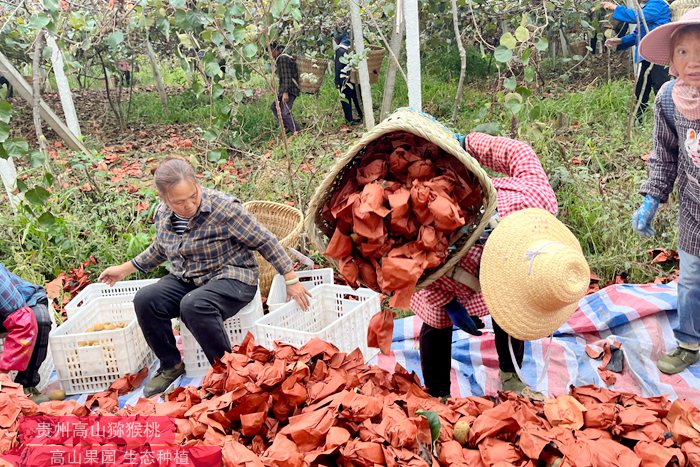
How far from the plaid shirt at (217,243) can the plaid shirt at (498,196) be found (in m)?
0.95

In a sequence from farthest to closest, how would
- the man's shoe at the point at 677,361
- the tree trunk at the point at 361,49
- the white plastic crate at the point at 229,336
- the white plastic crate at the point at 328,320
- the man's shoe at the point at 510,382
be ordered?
the tree trunk at the point at 361,49, the white plastic crate at the point at 229,336, the white plastic crate at the point at 328,320, the man's shoe at the point at 677,361, the man's shoe at the point at 510,382

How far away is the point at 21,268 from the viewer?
358cm

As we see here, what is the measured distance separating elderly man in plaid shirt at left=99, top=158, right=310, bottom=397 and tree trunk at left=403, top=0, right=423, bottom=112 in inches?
41.6

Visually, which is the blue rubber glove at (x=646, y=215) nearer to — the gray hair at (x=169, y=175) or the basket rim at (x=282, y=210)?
the basket rim at (x=282, y=210)

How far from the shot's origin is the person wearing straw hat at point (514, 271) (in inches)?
58.3

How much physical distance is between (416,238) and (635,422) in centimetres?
69

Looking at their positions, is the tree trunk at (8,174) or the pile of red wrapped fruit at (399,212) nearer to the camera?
the pile of red wrapped fruit at (399,212)

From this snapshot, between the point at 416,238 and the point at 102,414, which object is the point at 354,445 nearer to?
the point at 416,238

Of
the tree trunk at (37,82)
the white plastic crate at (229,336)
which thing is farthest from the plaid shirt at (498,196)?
the tree trunk at (37,82)

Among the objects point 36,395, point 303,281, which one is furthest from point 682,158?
point 36,395

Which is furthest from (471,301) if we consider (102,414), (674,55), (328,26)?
(328,26)

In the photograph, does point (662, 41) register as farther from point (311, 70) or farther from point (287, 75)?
point (287, 75)

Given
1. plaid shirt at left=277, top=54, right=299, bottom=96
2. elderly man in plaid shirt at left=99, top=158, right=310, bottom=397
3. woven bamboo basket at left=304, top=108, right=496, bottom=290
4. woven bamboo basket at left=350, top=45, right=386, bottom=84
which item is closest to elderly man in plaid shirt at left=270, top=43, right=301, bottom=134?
plaid shirt at left=277, top=54, right=299, bottom=96

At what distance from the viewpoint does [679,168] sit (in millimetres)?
2199
